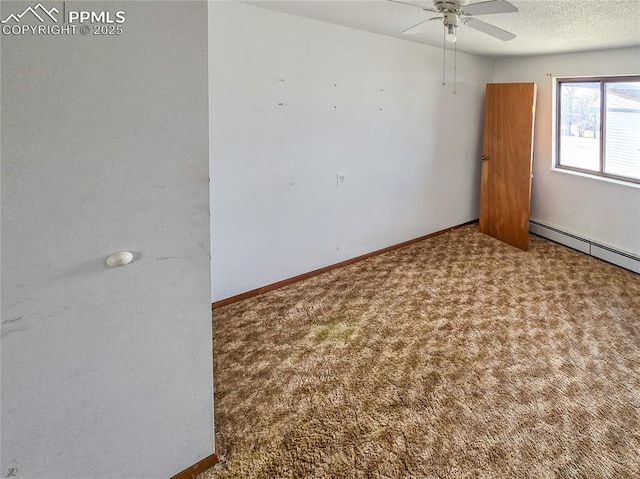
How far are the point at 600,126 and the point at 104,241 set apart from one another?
16.1 feet

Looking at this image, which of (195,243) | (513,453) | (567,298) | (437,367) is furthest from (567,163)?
(195,243)

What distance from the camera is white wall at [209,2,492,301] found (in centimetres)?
309

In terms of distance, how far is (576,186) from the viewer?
459cm

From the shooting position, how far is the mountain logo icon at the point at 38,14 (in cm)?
108

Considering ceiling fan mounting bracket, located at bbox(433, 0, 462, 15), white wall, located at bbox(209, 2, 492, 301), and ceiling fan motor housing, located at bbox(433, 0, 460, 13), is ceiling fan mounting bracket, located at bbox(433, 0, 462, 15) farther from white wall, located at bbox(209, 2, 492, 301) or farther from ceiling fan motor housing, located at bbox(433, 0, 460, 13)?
white wall, located at bbox(209, 2, 492, 301)

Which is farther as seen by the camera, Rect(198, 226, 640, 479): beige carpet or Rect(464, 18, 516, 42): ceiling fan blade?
Rect(464, 18, 516, 42): ceiling fan blade

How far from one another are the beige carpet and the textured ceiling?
212 centimetres

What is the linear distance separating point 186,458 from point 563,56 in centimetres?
515

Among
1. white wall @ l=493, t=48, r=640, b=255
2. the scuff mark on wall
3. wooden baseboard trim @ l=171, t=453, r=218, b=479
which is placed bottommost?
wooden baseboard trim @ l=171, t=453, r=218, b=479

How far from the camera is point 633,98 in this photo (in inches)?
155

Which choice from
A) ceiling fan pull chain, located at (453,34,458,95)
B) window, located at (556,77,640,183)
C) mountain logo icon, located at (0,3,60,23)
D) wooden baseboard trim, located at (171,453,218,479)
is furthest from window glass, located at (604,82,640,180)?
mountain logo icon, located at (0,3,60,23)

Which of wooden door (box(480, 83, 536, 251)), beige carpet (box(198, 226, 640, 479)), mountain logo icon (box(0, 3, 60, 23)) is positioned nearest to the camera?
mountain logo icon (box(0, 3, 60, 23))

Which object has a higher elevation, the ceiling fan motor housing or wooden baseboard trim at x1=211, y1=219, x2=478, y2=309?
the ceiling fan motor housing

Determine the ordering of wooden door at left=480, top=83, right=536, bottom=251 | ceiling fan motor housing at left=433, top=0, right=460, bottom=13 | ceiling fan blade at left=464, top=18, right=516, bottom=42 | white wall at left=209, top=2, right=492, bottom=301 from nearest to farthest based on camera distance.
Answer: ceiling fan motor housing at left=433, top=0, right=460, bottom=13, ceiling fan blade at left=464, top=18, right=516, bottom=42, white wall at left=209, top=2, right=492, bottom=301, wooden door at left=480, top=83, right=536, bottom=251
